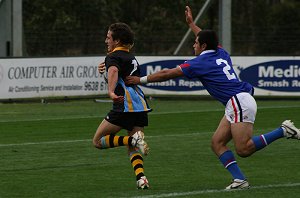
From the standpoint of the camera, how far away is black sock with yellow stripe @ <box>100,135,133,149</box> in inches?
420

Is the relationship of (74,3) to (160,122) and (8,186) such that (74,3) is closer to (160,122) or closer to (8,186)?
(160,122)

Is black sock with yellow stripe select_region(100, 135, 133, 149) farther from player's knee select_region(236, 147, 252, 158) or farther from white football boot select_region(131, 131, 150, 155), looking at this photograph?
player's knee select_region(236, 147, 252, 158)

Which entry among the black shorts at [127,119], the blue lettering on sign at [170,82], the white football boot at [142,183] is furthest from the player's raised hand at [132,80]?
the blue lettering on sign at [170,82]

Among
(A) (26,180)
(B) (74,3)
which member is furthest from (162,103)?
(B) (74,3)

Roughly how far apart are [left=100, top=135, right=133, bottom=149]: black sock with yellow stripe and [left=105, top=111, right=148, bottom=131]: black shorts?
161 mm

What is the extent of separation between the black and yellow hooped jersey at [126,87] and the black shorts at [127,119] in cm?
8

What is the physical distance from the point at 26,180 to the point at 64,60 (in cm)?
1380

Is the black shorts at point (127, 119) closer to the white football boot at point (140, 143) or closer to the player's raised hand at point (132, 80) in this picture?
the white football boot at point (140, 143)

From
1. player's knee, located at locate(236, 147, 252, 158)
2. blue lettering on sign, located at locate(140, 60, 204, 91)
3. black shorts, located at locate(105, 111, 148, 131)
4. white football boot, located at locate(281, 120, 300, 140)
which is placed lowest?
blue lettering on sign, located at locate(140, 60, 204, 91)

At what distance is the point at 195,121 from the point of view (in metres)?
20.1

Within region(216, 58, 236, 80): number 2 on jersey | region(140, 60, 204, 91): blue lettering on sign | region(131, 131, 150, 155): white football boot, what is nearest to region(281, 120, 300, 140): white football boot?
region(216, 58, 236, 80): number 2 on jersey

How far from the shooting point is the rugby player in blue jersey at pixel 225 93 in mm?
10391

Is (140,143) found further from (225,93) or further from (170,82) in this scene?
(170,82)

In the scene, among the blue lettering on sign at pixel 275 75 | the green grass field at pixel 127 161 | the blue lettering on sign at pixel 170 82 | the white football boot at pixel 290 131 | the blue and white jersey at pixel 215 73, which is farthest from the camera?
the blue lettering on sign at pixel 170 82
